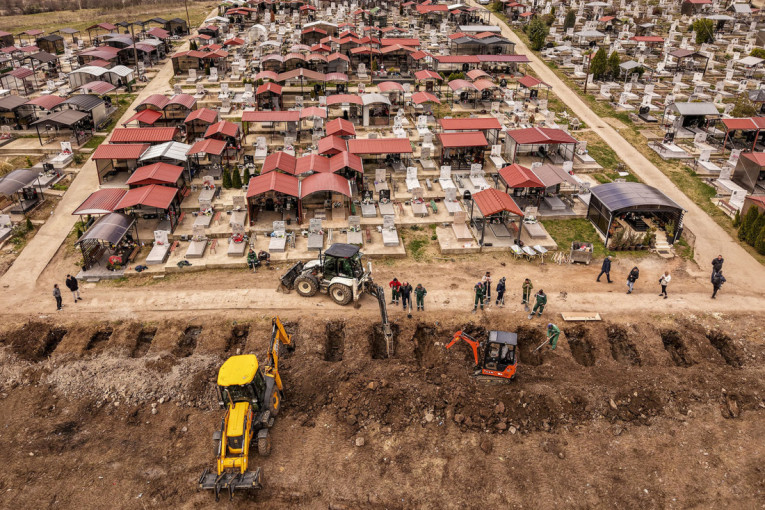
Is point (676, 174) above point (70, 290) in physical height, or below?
above

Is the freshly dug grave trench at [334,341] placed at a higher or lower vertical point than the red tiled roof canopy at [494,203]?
lower

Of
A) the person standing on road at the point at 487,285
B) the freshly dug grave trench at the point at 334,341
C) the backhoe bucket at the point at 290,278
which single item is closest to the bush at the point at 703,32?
the person standing on road at the point at 487,285

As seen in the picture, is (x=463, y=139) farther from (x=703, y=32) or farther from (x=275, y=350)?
(x=703, y=32)

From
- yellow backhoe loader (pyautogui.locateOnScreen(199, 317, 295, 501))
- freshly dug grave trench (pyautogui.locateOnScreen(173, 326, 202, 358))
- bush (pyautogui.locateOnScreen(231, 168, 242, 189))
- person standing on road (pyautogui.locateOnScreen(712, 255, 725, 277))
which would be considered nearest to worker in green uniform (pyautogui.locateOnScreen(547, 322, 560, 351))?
person standing on road (pyautogui.locateOnScreen(712, 255, 725, 277))

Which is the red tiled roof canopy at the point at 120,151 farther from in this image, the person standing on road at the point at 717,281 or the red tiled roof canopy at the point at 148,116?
the person standing on road at the point at 717,281

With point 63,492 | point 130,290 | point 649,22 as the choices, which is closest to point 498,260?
point 130,290

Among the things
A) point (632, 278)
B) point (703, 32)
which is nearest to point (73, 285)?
point (632, 278)

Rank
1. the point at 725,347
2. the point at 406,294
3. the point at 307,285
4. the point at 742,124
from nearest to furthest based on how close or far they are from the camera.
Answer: the point at 725,347, the point at 406,294, the point at 307,285, the point at 742,124
